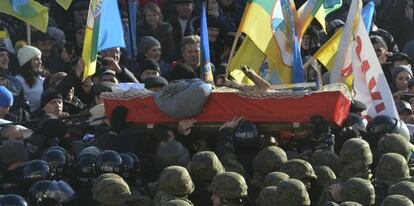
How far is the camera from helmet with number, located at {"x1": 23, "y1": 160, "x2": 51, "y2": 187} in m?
16.4

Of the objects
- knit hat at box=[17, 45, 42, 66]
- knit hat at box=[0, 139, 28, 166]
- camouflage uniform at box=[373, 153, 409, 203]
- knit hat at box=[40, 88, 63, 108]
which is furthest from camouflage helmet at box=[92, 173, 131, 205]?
knit hat at box=[17, 45, 42, 66]

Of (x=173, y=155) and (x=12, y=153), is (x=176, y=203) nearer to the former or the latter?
(x=173, y=155)

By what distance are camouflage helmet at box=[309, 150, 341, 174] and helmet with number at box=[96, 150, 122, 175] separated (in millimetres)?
1718

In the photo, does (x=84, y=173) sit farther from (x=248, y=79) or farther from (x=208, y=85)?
(x=248, y=79)

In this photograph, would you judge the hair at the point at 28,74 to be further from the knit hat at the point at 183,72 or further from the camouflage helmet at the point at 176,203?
the camouflage helmet at the point at 176,203

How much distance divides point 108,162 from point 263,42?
2.90 metres

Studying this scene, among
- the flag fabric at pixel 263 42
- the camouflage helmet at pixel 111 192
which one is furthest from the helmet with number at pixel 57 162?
the flag fabric at pixel 263 42

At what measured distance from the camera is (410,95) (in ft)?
64.3

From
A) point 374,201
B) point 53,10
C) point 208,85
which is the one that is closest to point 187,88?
point 208,85

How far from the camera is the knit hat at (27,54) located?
1980 centimetres

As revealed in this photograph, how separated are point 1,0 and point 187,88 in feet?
13.5

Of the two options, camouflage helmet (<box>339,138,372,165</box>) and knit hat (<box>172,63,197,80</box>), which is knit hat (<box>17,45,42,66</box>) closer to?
knit hat (<box>172,63,197,80</box>)

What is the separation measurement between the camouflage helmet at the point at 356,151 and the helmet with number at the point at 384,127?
80 cm

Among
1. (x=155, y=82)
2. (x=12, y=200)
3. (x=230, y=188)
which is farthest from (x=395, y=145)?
(x=12, y=200)
